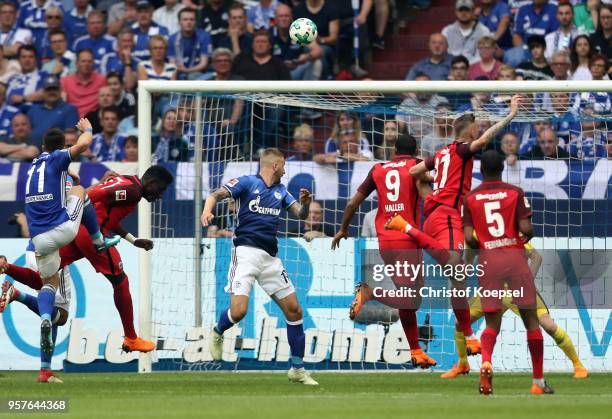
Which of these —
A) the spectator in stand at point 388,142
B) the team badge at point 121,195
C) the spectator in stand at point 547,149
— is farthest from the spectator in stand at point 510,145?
the team badge at point 121,195

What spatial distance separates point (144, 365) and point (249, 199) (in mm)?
2765

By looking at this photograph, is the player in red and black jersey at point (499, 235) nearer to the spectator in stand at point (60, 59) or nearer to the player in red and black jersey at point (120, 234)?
the player in red and black jersey at point (120, 234)

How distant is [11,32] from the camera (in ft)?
75.8

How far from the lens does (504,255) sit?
38.8 ft

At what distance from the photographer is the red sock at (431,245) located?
1395 cm

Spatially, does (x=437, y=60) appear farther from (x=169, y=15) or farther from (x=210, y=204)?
(x=210, y=204)

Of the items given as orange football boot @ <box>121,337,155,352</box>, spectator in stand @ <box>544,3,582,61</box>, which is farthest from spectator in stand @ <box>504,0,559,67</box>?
orange football boot @ <box>121,337,155,352</box>

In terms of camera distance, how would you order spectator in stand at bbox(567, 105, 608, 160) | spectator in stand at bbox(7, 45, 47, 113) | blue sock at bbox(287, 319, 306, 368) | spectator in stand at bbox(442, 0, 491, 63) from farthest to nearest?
spectator in stand at bbox(7, 45, 47, 113)
spectator in stand at bbox(442, 0, 491, 63)
spectator in stand at bbox(567, 105, 608, 160)
blue sock at bbox(287, 319, 306, 368)

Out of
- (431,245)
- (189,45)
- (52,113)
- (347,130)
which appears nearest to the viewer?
(431,245)

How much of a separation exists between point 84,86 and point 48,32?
5.82ft

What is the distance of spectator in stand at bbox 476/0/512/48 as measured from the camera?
68.5ft

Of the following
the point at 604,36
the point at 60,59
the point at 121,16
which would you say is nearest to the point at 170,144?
the point at 60,59

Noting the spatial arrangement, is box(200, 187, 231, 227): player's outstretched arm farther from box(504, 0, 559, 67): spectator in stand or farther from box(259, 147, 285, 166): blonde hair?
box(504, 0, 559, 67): spectator in stand

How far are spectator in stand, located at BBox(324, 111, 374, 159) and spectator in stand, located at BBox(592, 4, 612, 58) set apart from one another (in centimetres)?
409
